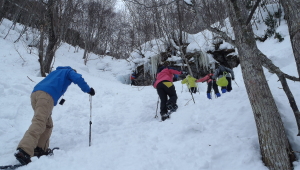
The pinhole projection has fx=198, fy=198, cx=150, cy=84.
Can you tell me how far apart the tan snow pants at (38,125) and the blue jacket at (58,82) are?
9 centimetres

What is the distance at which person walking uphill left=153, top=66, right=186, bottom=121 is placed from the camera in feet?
16.2

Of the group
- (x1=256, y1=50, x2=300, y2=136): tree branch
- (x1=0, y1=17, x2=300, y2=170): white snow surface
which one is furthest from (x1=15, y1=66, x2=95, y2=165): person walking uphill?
(x1=256, y1=50, x2=300, y2=136): tree branch

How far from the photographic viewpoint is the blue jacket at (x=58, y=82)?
3328 mm

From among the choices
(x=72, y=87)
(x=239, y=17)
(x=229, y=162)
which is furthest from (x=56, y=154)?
(x=72, y=87)

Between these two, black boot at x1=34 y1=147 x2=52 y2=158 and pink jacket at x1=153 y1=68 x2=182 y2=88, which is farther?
pink jacket at x1=153 y1=68 x2=182 y2=88

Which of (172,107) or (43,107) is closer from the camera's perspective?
(43,107)

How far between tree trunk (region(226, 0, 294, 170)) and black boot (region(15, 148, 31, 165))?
2.97 m

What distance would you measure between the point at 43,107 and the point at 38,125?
0.31 metres

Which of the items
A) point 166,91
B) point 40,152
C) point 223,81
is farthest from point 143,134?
point 223,81

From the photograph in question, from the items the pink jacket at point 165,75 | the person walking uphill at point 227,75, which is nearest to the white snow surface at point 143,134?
the pink jacket at point 165,75

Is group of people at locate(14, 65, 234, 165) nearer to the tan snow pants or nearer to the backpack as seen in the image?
the tan snow pants

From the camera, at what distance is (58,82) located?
3.42 metres

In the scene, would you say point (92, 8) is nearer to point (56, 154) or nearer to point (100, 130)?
point (100, 130)

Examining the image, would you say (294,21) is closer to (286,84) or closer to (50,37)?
(286,84)
